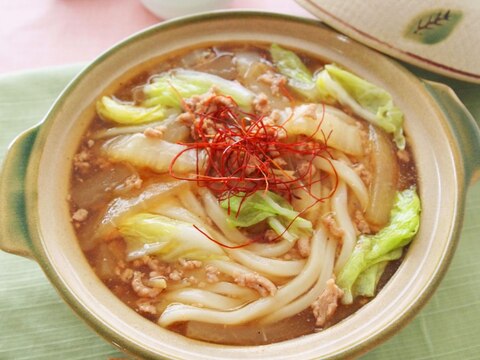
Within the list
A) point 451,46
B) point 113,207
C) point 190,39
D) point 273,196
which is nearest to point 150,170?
point 113,207

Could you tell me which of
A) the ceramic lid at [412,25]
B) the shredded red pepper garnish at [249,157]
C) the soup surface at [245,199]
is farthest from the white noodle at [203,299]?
the ceramic lid at [412,25]

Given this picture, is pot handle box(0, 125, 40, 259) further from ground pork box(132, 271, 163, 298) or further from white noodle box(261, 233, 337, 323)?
white noodle box(261, 233, 337, 323)

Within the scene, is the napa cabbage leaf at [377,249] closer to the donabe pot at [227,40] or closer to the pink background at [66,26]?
the donabe pot at [227,40]

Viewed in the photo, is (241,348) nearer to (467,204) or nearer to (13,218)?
(13,218)

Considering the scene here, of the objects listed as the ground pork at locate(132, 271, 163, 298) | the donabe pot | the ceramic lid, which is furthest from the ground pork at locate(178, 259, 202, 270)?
the ceramic lid

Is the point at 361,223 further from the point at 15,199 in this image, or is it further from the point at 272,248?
the point at 15,199

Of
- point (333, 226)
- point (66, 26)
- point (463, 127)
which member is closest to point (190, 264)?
point (333, 226)
